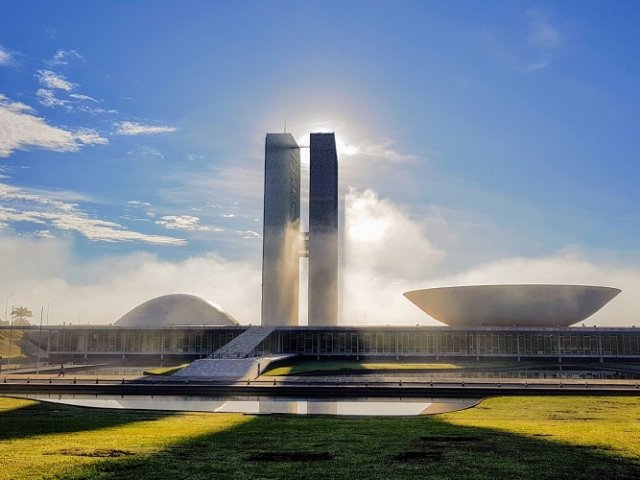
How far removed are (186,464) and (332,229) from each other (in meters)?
94.6

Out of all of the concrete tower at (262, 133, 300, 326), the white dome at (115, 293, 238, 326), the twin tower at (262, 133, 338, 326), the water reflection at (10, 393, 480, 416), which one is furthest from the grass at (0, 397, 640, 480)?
the concrete tower at (262, 133, 300, 326)

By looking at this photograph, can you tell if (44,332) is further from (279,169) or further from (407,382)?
(407,382)

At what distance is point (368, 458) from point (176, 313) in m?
79.9

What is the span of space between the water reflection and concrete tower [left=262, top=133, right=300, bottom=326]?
249 feet

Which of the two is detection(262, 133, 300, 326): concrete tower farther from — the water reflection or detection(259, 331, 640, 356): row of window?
the water reflection

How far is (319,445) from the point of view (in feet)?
53.9

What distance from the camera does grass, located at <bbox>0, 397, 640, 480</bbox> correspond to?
507 inches

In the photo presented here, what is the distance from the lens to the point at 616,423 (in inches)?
813

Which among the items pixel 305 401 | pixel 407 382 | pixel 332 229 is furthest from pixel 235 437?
pixel 332 229

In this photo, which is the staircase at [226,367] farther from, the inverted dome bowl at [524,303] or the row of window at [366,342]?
the inverted dome bowl at [524,303]

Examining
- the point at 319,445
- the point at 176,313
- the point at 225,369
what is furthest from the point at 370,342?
the point at 319,445

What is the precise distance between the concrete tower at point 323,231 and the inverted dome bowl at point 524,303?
98.8 feet

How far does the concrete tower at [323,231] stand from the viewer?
10581 cm

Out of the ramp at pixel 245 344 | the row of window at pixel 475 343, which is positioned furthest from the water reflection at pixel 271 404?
the row of window at pixel 475 343
